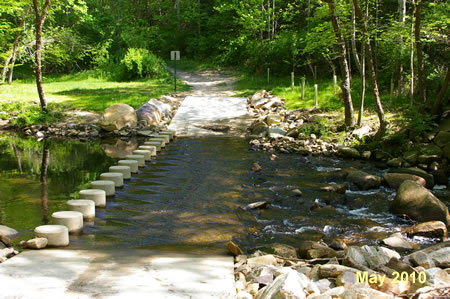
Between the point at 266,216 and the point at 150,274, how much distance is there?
3.45m

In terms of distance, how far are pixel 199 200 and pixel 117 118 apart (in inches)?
362

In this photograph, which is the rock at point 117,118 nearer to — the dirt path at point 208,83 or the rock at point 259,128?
the rock at point 259,128

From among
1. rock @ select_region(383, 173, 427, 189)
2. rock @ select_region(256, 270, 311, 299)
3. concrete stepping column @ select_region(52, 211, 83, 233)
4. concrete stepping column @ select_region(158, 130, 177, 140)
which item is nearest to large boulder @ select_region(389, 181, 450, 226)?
rock @ select_region(383, 173, 427, 189)

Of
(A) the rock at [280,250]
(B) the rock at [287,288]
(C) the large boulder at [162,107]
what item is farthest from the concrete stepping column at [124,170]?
(C) the large boulder at [162,107]

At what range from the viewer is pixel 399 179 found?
34.0 feet

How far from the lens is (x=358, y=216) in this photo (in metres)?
8.45

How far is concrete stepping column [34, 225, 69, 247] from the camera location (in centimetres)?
640

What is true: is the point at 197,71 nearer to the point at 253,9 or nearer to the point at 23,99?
the point at 253,9

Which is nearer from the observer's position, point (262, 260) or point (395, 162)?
point (262, 260)

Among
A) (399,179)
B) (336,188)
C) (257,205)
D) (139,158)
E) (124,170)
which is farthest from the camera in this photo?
(139,158)

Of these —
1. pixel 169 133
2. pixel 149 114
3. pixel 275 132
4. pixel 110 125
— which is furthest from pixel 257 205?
pixel 149 114

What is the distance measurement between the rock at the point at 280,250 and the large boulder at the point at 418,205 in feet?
8.77

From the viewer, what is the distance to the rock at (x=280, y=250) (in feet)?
21.1

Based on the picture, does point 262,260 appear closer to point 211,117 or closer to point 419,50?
point 419,50
